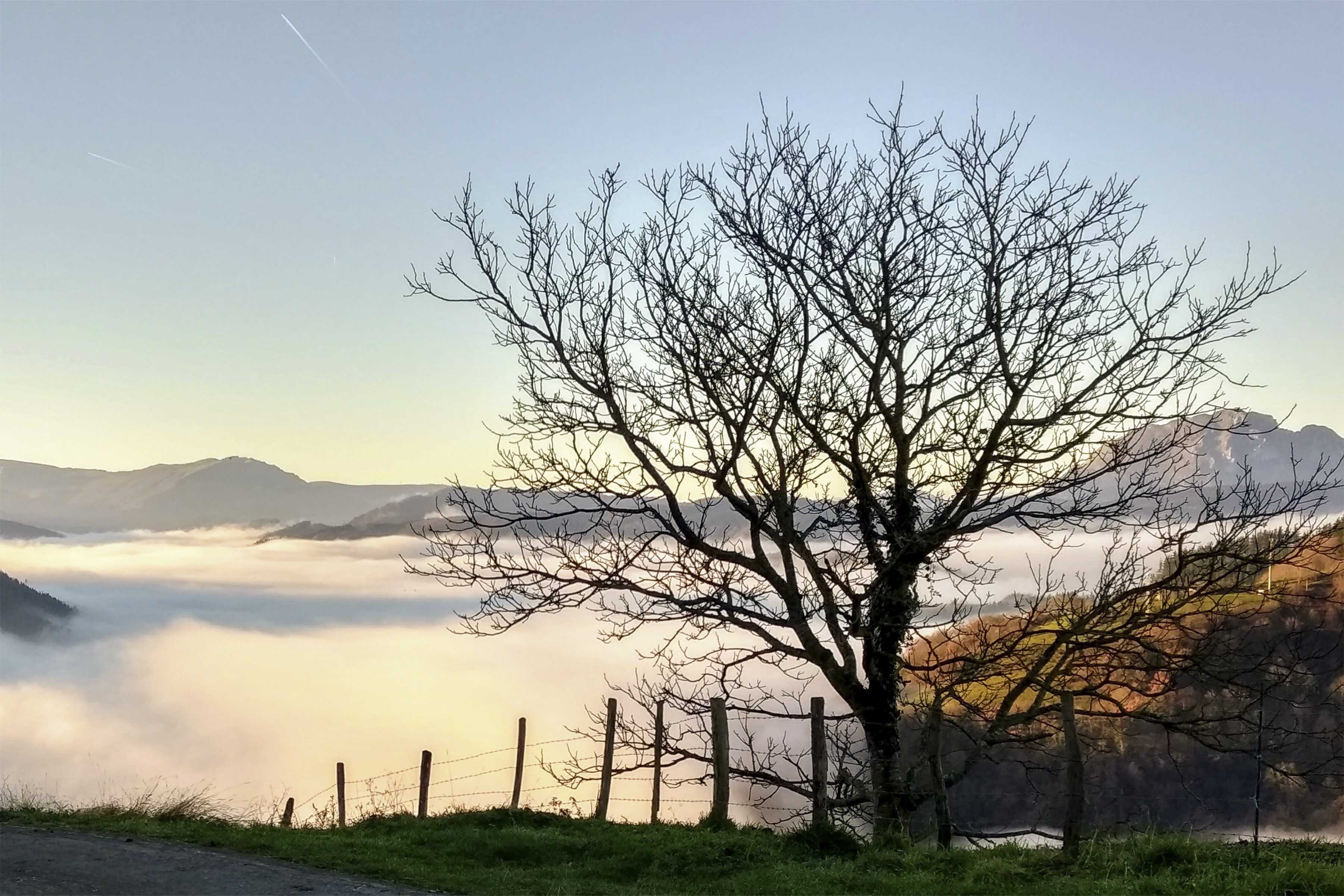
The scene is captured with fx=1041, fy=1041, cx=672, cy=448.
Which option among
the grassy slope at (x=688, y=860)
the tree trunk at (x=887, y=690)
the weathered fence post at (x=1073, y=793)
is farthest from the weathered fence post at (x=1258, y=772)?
the tree trunk at (x=887, y=690)

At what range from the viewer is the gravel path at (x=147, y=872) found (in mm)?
9781

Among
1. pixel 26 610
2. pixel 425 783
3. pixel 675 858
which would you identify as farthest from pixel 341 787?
pixel 26 610

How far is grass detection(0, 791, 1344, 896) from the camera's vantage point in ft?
31.6

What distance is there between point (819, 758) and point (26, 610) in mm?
177865

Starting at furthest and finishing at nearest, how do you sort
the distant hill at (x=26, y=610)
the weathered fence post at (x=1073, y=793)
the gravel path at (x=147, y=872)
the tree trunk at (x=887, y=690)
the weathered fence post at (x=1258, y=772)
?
the distant hill at (x=26, y=610), the tree trunk at (x=887, y=690), the weathered fence post at (x=1073, y=793), the gravel path at (x=147, y=872), the weathered fence post at (x=1258, y=772)

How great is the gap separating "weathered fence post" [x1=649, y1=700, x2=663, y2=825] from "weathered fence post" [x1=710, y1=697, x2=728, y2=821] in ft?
2.70

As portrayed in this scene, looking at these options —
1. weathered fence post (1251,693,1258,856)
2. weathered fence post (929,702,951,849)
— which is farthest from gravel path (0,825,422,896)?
weathered fence post (1251,693,1258,856)

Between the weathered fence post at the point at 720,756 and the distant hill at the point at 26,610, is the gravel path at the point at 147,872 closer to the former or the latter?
the weathered fence post at the point at 720,756

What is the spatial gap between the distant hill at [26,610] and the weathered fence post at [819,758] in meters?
151

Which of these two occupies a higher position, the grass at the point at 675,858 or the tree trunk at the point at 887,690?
the tree trunk at the point at 887,690

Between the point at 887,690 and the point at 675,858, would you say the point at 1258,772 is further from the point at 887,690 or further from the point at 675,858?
the point at 675,858

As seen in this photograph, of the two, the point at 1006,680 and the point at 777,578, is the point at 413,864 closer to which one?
the point at 777,578

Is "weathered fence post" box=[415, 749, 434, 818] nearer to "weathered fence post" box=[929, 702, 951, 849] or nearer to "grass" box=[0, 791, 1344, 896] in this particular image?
"grass" box=[0, 791, 1344, 896]

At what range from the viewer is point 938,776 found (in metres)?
12.2
